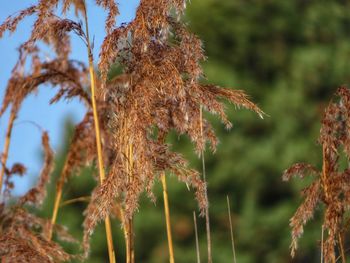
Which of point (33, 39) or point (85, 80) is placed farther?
point (85, 80)

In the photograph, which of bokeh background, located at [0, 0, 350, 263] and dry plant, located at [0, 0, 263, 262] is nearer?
dry plant, located at [0, 0, 263, 262]

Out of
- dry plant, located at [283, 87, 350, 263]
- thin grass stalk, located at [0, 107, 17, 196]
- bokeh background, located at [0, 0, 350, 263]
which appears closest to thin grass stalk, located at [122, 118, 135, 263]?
dry plant, located at [283, 87, 350, 263]

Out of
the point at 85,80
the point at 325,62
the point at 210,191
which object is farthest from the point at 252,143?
the point at 85,80

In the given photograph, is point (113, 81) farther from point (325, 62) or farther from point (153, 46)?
point (325, 62)

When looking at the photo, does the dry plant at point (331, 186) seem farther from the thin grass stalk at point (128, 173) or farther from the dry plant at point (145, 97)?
the thin grass stalk at point (128, 173)

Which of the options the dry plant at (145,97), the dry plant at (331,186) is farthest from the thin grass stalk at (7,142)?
the dry plant at (331,186)

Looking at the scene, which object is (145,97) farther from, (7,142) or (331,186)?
(7,142)

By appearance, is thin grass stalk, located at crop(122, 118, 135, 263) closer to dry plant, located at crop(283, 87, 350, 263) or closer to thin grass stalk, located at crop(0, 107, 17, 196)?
dry plant, located at crop(283, 87, 350, 263)

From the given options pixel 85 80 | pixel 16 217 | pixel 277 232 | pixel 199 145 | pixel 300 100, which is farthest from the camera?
pixel 300 100
